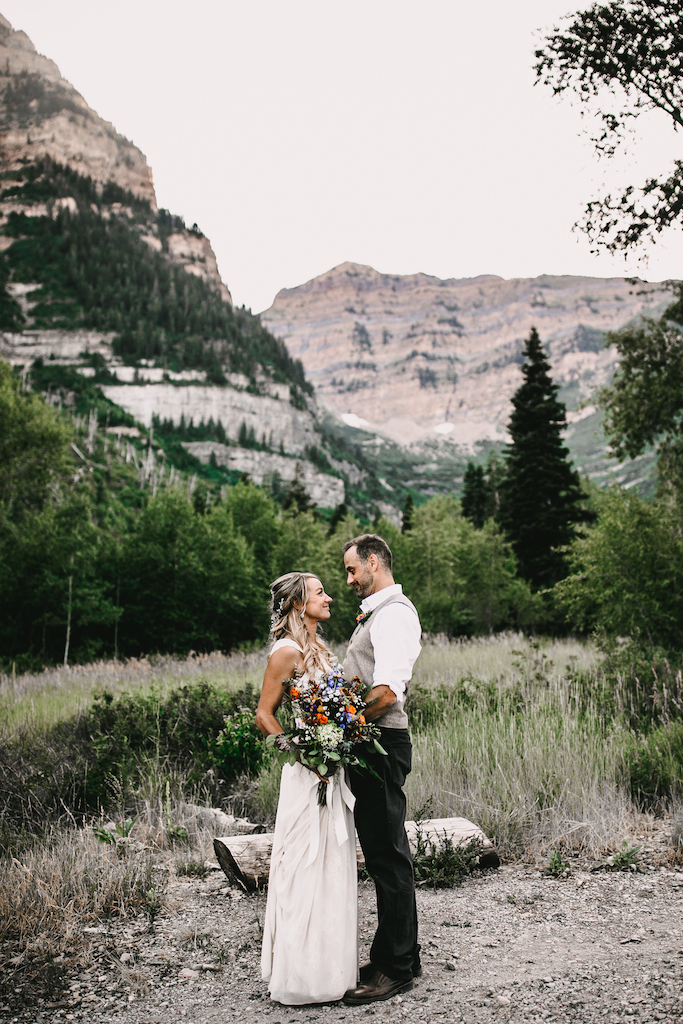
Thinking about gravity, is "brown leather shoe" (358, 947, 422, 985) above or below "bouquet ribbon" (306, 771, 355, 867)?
below

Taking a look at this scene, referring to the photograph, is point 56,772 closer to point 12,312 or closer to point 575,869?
point 575,869

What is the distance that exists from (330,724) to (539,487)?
85.6 ft

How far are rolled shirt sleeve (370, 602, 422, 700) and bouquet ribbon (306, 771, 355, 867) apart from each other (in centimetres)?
56

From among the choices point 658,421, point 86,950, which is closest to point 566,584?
point 658,421

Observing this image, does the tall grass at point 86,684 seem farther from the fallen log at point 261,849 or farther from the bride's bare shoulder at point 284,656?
the bride's bare shoulder at point 284,656

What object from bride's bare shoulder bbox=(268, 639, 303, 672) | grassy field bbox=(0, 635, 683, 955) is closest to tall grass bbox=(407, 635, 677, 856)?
grassy field bbox=(0, 635, 683, 955)

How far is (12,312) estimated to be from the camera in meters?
186

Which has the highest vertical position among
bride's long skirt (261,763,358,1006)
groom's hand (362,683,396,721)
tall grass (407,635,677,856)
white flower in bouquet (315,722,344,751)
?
groom's hand (362,683,396,721)

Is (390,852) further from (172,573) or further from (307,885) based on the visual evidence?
(172,573)

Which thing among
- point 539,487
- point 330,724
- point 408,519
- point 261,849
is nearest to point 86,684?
point 261,849

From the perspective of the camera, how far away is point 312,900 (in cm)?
339

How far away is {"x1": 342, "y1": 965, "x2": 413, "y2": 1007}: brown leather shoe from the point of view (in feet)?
11.3

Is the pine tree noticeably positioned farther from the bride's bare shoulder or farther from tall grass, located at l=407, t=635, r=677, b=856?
the bride's bare shoulder

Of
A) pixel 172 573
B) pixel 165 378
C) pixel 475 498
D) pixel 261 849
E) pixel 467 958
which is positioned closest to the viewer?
pixel 467 958
